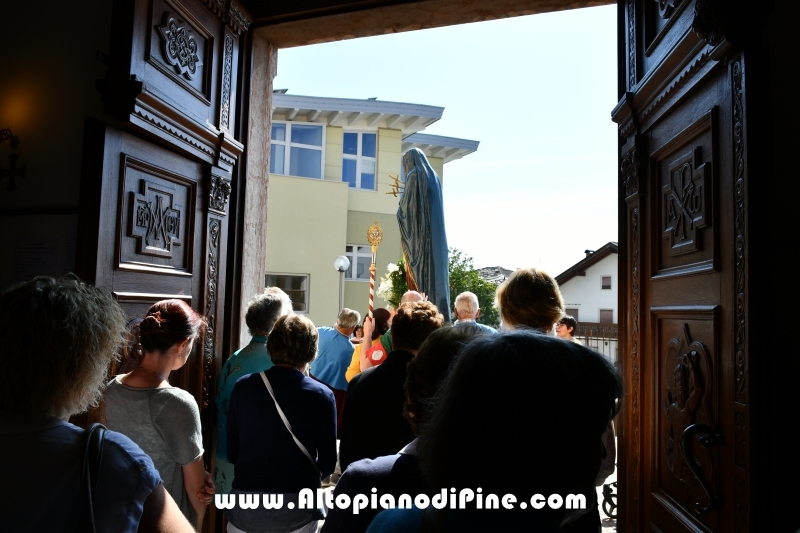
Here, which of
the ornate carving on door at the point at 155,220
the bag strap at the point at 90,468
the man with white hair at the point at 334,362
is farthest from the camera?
the man with white hair at the point at 334,362

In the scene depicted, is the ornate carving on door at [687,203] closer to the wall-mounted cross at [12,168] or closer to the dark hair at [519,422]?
the dark hair at [519,422]

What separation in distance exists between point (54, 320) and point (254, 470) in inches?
59.7

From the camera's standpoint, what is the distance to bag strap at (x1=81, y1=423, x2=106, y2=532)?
3.72 feet

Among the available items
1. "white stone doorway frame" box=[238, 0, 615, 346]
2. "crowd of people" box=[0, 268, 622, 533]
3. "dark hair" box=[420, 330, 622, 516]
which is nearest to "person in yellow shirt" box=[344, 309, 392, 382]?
"white stone doorway frame" box=[238, 0, 615, 346]

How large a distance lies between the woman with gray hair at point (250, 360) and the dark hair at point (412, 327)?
2.64 feet

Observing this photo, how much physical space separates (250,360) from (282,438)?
2.36ft

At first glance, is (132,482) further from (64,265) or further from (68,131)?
(68,131)

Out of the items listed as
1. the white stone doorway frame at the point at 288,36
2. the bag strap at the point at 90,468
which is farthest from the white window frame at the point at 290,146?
the bag strap at the point at 90,468

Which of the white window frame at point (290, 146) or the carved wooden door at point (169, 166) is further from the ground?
the white window frame at point (290, 146)

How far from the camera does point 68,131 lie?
2945mm

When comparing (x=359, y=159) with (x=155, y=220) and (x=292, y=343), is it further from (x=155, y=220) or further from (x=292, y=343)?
(x=292, y=343)

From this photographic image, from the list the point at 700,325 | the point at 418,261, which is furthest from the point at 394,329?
the point at 418,261

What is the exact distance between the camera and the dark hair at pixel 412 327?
8.34 feet

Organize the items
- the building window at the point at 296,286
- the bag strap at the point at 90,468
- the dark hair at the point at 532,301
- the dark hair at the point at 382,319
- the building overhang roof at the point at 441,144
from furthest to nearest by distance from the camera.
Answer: the building overhang roof at the point at 441,144, the building window at the point at 296,286, the dark hair at the point at 382,319, the dark hair at the point at 532,301, the bag strap at the point at 90,468
